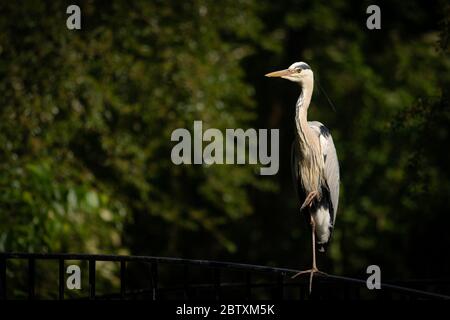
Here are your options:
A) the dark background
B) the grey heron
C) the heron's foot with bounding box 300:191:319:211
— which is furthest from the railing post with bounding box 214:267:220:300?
the dark background

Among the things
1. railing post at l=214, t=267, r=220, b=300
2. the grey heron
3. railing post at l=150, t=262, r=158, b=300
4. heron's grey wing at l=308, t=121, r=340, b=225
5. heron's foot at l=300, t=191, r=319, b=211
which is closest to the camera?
railing post at l=214, t=267, r=220, b=300

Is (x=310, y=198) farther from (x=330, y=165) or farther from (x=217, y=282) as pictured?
(x=217, y=282)

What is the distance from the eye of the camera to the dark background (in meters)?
8.48

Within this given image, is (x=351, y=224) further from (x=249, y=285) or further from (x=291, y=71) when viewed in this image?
(x=249, y=285)

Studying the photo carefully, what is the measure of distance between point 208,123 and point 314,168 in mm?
4007

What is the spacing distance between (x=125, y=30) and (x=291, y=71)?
4170 millimetres

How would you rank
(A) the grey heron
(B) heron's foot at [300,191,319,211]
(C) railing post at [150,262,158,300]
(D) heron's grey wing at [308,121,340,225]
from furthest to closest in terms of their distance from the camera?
(D) heron's grey wing at [308,121,340,225], (A) the grey heron, (B) heron's foot at [300,191,319,211], (C) railing post at [150,262,158,300]

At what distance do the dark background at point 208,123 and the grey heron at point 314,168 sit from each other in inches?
29.6

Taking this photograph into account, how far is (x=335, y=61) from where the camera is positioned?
15.5m

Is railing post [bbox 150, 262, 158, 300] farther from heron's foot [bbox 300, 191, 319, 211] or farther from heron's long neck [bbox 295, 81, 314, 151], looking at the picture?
heron's long neck [bbox 295, 81, 314, 151]

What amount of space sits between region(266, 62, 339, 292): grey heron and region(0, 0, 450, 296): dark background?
2.47ft

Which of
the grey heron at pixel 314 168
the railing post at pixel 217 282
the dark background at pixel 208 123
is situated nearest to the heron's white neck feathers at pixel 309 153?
the grey heron at pixel 314 168

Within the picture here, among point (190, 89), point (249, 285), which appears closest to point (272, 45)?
point (190, 89)

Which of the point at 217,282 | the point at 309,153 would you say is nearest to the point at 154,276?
the point at 217,282
